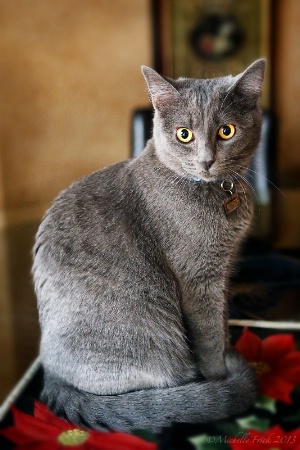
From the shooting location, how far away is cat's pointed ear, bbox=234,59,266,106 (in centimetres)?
56

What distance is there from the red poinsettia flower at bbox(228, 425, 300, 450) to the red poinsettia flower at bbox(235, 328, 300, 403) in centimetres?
7

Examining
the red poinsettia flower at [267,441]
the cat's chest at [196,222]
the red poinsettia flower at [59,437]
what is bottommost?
the red poinsettia flower at [267,441]

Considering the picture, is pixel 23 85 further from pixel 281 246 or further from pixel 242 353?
pixel 242 353

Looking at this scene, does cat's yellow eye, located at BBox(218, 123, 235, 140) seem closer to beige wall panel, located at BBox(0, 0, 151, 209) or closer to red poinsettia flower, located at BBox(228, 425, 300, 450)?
red poinsettia flower, located at BBox(228, 425, 300, 450)

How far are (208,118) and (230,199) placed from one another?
12 centimetres

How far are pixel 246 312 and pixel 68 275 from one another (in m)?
0.24

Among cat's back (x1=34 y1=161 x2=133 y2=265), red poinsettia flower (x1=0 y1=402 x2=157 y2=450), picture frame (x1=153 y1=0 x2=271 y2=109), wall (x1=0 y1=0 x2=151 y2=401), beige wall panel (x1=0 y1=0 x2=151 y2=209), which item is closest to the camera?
red poinsettia flower (x1=0 y1=402 x2=157 y2=450)

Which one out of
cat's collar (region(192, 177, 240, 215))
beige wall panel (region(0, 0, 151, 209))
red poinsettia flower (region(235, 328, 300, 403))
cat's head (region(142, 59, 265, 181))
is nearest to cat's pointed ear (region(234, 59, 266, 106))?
cat's head (region(142, 59, 265, 181))

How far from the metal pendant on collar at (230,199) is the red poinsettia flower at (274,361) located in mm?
164

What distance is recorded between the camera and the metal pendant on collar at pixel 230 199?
2.04ft

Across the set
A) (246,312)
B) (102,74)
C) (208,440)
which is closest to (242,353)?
(246,312)

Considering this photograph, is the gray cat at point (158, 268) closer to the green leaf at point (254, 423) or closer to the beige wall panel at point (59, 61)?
the green leaf at point (254, 423)

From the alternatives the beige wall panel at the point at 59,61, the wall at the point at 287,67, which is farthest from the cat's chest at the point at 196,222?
the wall at the point at 287,67

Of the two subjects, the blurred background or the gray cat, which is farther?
the blurred background
